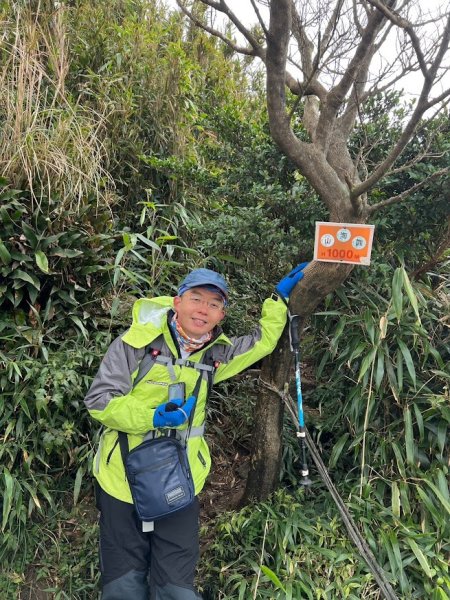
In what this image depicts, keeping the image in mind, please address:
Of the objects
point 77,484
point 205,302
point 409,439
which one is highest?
point 205,302

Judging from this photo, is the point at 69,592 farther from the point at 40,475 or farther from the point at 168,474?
the point at 168,474

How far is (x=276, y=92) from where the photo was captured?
6.86ft

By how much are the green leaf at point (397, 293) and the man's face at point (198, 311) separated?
40.0 inches

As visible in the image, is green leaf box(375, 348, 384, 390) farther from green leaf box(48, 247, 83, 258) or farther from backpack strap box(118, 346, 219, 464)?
green leaf box(48, 247, 83, 258)

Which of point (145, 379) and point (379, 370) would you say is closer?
point (145, 379)

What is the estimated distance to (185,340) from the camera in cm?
216

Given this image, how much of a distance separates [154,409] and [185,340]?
1.20 feet

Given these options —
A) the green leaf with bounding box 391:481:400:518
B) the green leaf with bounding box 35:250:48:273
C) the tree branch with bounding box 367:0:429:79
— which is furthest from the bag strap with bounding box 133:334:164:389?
the tree branch with bounding box 367:0:429:79

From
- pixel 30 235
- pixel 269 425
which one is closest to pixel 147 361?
pixel 269 425

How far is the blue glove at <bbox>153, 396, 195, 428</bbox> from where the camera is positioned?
1934 millimetres

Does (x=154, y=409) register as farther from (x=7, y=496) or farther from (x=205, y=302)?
(x=7, y=496)

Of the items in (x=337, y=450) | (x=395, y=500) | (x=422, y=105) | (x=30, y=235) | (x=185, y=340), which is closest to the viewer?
(x=422, y=105)

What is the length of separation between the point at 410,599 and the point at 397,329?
1.35 meters

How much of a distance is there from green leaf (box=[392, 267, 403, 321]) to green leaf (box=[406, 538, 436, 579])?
1137 millimetres
